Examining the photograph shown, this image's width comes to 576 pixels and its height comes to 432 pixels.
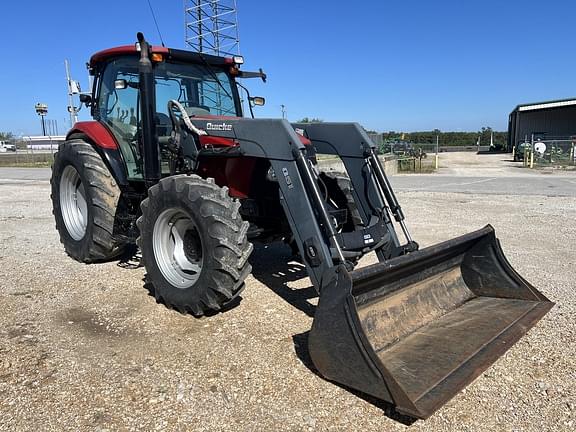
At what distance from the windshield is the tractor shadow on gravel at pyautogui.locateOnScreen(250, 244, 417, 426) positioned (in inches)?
76.2

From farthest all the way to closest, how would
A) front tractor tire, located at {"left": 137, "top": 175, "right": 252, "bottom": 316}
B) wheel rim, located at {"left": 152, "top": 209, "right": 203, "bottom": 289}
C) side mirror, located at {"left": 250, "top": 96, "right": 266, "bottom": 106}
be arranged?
side mirror, located at {"left": 250, "top": 96, "right": 266, "bottom": 106} < wheel rim, located at {"left": 152, "top": 209, "right": 203, "bottom": 289} < front tractor tire, located at {"left": 137, "top": 175, "right": 252, "bottom": 316}

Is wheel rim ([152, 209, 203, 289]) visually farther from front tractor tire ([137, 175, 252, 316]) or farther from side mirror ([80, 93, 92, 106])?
side mirror ([80, 93, 92, 106])

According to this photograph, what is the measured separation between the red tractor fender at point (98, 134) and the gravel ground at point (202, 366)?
1.49 m

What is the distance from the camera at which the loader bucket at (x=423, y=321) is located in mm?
2848

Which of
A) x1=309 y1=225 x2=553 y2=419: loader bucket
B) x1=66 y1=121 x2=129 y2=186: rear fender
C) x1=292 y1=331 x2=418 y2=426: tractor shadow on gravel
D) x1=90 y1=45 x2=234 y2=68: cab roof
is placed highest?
x1=90 y1=45 x2=234 y2=68: cab roof

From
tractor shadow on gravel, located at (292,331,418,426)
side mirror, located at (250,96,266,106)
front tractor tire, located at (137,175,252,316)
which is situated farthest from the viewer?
side mirror, located at (250,96,266,106)

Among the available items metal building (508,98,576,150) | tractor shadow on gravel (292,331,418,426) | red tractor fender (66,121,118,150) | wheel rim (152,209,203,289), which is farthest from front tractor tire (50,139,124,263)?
metal building (508,98,576,150)

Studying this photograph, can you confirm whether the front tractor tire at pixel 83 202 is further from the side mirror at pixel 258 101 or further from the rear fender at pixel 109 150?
the side mirror at pixel 258 101

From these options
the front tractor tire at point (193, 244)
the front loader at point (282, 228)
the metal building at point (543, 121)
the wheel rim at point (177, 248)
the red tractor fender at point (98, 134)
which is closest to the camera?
the front loader at point (282, 228)

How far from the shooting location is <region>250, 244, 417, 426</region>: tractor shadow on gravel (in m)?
2.97

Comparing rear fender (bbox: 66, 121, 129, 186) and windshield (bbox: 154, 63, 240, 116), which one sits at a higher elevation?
windshield (bbox: 154, 63, 240, 116)

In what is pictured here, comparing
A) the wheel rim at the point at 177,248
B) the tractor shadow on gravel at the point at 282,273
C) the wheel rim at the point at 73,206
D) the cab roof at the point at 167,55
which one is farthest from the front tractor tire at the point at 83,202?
the tractor shadow on gravel at the point at 282,273

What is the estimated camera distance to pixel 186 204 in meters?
4.14

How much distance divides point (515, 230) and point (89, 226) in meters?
6.73
